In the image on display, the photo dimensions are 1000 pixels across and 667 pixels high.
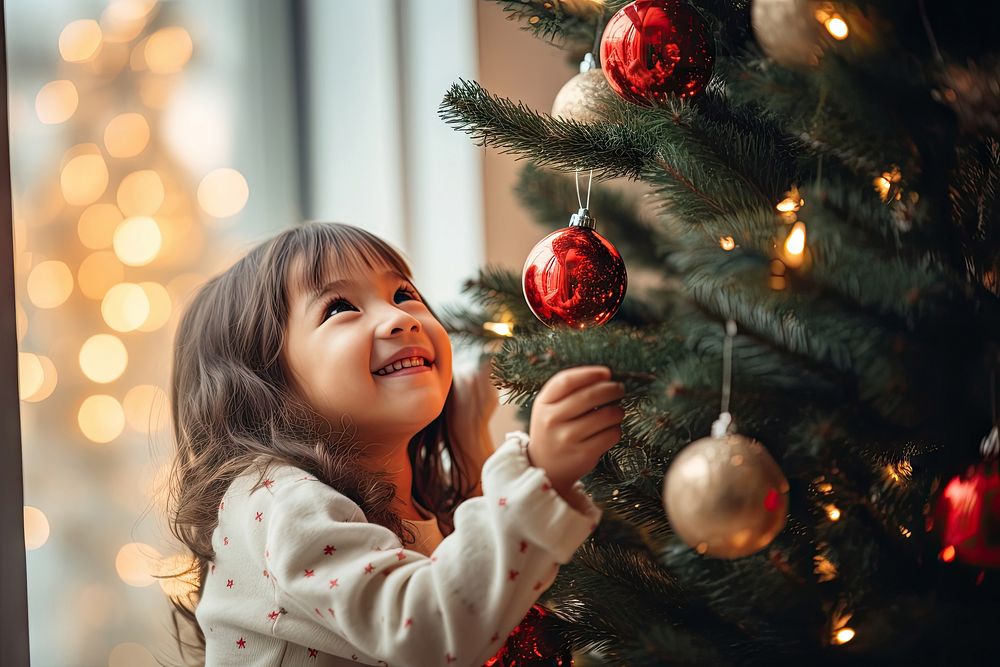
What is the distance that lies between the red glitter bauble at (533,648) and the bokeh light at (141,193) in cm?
76

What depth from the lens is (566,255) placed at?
0.65m

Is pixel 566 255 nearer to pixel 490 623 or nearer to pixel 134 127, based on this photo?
pixel 490 623

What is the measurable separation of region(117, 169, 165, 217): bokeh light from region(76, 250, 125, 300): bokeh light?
7 centimetres

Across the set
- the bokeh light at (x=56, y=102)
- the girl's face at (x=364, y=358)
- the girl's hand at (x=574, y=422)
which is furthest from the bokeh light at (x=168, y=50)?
the girl's hand at (x=574, y=422)

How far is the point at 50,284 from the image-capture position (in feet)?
3.40

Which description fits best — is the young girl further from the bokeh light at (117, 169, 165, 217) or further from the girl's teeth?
the bokeh light at (117, 169, 165, 217)

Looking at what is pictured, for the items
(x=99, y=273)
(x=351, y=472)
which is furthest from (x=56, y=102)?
(x=351, y=472)

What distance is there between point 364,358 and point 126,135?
0.58 metres

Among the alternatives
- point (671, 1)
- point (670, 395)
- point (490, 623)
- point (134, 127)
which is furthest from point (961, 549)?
point (134, 127)

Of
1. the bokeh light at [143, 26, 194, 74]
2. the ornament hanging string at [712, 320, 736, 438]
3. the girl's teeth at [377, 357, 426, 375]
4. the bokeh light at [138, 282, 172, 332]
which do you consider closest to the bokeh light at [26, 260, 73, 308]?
the bokeh light at [138, 282, 172, 332]

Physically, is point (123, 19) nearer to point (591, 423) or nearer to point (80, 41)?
point (80, 41)

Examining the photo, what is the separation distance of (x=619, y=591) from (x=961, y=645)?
215 millimetres

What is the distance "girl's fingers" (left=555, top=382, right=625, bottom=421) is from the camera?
0.55m

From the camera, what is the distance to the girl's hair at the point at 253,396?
0.81 meters
